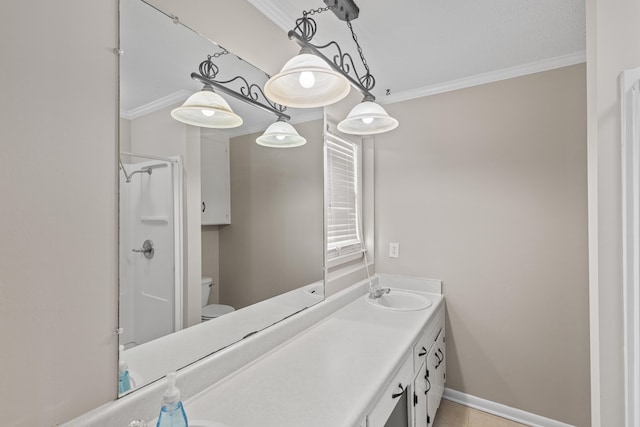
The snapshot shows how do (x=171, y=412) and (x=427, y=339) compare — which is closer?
(x=171, y=412)

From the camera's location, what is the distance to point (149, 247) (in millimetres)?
942

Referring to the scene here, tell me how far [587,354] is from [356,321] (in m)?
1.47

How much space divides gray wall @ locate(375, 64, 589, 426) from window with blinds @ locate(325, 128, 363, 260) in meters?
0.32

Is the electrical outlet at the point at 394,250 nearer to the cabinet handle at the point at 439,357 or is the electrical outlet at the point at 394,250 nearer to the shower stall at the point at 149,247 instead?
the cabinet handle at the point at 439,357

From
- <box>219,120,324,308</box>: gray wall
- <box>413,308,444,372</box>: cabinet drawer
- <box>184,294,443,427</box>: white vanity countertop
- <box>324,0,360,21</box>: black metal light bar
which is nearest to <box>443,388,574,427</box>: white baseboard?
→ <box>413,308,444,372</box>: cabinet drawer

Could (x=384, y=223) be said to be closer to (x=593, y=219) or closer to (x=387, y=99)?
(x=387, y=99)

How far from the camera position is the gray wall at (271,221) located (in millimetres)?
1303

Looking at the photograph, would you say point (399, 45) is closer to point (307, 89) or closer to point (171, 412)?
point (307, 89)

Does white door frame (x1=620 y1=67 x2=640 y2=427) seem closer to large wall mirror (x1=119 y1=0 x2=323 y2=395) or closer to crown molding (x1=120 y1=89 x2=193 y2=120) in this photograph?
large wall mirror (x1=119 y1=0 x2=323 y2=395)

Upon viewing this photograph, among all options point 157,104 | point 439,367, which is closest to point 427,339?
point 439,367

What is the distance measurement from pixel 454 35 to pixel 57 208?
1999mm

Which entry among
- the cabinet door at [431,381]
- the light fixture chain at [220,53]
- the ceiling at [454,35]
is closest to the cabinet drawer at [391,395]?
the cabinet door at [431,381]

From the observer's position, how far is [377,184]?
2518mm

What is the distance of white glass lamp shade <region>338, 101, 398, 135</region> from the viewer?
1.42 metres
